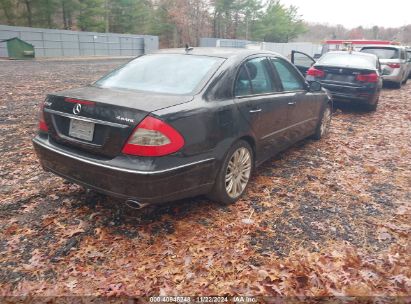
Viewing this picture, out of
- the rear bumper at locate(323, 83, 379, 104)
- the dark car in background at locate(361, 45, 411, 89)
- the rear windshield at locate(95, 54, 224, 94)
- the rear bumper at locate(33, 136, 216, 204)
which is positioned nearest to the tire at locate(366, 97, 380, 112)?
the rear bumper at locate(323, 83, 379, 104)

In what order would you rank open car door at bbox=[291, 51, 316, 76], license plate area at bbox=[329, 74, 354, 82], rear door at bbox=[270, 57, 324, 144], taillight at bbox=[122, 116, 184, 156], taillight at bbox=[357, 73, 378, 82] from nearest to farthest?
taillight at bbox=[122, 116, 184, 156], rear door at bbox=[270, 57, 324, 144], taillight at bbox=[357, 73, 378, 82], license plate area at bbox=[329, 74, 354, 82], open car door at bbox=[291, 51, 316, 76]

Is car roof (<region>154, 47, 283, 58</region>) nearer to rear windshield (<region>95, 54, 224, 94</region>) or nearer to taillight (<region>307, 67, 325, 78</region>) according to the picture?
rear windshield (<region>95, 54, 224, 94</region>)

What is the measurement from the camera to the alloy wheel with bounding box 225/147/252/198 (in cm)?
360

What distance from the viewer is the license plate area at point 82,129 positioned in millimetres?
2932

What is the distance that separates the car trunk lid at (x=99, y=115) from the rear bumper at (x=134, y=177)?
0.42ft

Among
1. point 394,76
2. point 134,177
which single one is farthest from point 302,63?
point 134,177

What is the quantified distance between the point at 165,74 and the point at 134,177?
1337mm

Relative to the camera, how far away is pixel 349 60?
8836 mm

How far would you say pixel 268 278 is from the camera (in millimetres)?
2684

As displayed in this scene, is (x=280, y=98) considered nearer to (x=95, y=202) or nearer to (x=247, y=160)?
(x=247, y=160)

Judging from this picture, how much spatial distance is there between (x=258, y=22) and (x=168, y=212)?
6287 centimetres

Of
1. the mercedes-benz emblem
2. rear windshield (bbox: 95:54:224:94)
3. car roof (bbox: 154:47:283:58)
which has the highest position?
car roof (bbox: 154:47:283:58)

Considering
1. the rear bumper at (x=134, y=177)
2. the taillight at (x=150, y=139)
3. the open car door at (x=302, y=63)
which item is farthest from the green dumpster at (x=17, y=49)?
the taillight at (x=150, y=139)

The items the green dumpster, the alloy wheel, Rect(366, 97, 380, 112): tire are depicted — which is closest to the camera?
the alloy wheel
